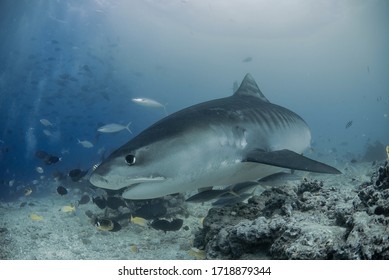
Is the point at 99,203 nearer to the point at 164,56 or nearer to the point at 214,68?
the point at 164,56

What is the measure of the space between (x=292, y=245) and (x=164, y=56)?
9198 cm

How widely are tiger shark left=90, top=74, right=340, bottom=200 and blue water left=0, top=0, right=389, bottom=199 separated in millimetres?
5208

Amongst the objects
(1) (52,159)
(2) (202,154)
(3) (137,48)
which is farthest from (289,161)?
(3) (137,48)

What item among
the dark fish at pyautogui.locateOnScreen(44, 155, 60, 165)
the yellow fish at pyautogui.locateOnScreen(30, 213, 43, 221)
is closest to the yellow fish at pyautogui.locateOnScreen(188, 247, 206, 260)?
the yellow fish at pyautogui.locateOnScreen(30, 213, 43, 221)

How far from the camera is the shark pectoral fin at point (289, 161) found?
3.18 m

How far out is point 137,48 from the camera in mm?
79125

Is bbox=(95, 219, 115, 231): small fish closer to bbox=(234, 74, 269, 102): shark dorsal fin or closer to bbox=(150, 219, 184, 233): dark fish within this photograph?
bbox=(150, 219, 184, 233): dark fish

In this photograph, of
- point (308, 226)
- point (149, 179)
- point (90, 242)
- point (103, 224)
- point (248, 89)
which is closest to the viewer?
point (308, 226)

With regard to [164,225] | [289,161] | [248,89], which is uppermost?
[248,89]

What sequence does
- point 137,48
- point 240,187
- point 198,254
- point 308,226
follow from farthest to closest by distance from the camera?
point 137,48, point 240,187, point 198,254, point 308,226

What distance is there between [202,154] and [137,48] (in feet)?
263

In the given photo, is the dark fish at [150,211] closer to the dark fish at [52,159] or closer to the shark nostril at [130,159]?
the shark nostril at [130,159]

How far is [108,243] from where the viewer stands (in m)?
5.99

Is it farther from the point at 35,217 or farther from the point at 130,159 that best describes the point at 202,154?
the point at 35,217
